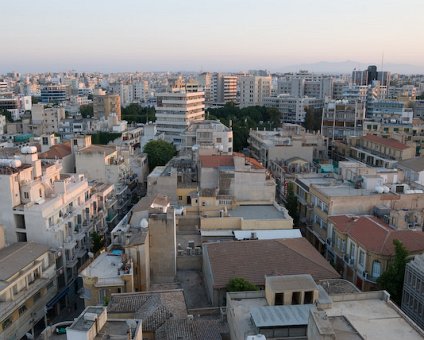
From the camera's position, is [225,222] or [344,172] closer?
[225,222]

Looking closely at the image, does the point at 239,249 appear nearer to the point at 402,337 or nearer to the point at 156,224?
the point at 156,224

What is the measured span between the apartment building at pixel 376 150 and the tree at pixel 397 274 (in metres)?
26.8

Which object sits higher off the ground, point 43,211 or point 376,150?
point 376,150

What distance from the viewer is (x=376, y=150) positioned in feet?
183

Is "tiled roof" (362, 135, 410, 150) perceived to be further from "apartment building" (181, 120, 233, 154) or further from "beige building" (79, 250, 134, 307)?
"beige building" (79, 250, 134, 307)

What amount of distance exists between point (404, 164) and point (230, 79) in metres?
114

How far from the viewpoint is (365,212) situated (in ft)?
114

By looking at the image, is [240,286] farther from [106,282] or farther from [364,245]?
[364,245]

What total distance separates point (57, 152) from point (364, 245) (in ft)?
109

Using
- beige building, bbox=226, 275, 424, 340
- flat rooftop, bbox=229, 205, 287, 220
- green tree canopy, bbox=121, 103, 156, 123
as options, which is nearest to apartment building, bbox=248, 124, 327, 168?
flat rooftop, bbox=229, 205, 287, 220

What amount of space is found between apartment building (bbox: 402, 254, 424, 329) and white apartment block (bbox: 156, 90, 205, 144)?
191ft

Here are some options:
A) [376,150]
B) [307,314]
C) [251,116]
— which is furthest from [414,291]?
[251,116]

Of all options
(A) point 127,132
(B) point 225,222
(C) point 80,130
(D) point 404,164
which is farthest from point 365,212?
(C) point 80,130

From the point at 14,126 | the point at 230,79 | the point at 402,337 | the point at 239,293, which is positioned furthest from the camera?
the point at 230,79
